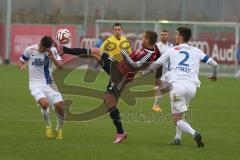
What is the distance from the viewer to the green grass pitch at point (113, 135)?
12183 mm

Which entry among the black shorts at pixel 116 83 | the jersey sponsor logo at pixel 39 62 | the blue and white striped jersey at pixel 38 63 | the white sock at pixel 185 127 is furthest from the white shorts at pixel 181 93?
the jersey sponsor logo at pixel 39 62

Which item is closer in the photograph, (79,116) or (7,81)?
(79,116)

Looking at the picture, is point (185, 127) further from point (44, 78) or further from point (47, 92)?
point (44, 78)

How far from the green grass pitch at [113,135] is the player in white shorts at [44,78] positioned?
1.45 ft

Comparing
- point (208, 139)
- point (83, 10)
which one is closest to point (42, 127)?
point (208, 139)

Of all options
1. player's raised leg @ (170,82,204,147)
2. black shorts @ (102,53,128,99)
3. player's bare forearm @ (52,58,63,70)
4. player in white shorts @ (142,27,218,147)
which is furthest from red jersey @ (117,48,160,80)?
player's bare forearm @ (52,58,63,70)

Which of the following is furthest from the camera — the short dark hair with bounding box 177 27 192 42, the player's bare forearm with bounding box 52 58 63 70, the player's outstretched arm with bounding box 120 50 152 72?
the player's bare forearm with bounding box 52 58 63 70

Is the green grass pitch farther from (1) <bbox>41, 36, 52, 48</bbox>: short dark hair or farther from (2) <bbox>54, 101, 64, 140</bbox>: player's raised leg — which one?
(1) <bbox>41, 36, 52, 48</bbox>: short dark hair

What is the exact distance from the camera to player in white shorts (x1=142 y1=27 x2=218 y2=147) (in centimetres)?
1294

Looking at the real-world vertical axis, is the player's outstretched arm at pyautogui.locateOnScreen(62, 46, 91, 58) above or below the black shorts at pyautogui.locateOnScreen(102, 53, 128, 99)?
above

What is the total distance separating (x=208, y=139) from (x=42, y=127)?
362cm

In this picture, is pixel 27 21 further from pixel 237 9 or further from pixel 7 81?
pixel 7 81

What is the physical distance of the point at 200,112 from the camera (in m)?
20.6

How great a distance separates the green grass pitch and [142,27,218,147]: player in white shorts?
0.52 m
